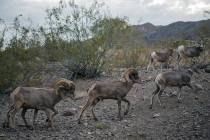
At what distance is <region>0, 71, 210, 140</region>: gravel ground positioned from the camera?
1312 cm

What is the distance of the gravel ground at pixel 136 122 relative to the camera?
13.1m

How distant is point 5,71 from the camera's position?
772 inches

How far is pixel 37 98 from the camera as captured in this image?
45.3 ft

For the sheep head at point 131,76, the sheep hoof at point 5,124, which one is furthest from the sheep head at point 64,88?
the sheep head at point 131,76

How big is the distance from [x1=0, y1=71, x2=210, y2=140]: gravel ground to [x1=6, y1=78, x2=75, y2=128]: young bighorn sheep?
0.46m

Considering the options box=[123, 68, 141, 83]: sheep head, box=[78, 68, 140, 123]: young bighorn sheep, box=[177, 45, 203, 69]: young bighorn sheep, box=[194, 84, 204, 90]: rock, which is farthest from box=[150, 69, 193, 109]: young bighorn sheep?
box=[177, 45, 203, 69]: young bighorn sheep

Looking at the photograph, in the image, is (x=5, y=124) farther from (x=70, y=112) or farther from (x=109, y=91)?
(x=109, y=91)

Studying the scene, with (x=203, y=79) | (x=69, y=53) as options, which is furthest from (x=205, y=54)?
(x=69, y=53)

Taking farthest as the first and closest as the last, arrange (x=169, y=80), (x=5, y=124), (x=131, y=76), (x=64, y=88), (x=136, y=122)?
(x=169, y=80), (x=131, y=76), (x=136, y=122), (x=64, y=88), (x=5, y=124)

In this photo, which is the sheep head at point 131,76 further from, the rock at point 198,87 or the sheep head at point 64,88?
the rock at point 198,87

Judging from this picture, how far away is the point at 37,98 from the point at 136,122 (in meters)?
3.07

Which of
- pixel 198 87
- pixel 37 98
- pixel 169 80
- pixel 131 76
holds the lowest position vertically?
pixel 198 87

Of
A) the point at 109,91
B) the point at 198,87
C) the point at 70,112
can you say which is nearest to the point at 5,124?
the point at 70,112

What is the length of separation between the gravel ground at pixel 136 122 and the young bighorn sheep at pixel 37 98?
1.51ft
